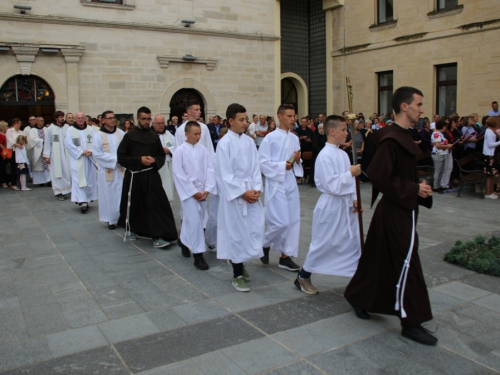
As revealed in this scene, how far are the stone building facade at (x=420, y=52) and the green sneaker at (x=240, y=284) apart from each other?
1385 centimetres

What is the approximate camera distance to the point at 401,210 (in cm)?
393

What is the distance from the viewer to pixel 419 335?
3803mm

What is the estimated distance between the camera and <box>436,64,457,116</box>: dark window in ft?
56.8

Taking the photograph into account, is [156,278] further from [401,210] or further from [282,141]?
[401,210]

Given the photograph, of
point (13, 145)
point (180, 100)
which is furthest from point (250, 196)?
point (180, 100)

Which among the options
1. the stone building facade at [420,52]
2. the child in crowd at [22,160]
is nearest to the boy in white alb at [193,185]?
the child in crowd at [22,160]

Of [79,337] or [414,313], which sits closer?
[414,313]

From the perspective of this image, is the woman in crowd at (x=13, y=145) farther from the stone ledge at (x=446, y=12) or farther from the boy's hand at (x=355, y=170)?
the stone ledge at (x=446, y=12)

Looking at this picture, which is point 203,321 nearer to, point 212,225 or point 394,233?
point 394,233

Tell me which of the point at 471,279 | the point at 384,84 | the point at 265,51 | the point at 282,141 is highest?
the point at 265,51

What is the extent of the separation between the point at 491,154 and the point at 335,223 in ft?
24.2

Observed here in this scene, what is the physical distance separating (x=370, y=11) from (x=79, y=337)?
1862cm

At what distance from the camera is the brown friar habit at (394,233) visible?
3816 mm

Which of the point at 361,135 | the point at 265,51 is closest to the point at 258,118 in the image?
the point at 265,51
